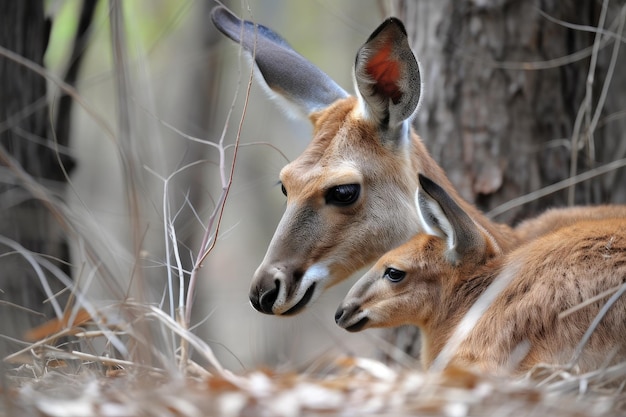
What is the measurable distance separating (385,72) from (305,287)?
140 centimetres

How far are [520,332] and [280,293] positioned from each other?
1.40 meters

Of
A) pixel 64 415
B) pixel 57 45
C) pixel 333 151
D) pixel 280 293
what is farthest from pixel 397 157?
A: pixel 57 45

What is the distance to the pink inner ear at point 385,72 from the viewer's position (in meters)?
4.91

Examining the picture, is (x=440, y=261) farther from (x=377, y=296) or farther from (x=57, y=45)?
(x=57, y=45)

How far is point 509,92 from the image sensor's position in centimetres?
642

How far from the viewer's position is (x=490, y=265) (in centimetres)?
475

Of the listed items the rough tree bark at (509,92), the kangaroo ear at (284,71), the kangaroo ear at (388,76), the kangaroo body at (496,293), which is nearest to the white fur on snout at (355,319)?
the kangaroo body at (496,293)

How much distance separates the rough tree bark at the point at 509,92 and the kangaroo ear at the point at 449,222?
1.79 meters

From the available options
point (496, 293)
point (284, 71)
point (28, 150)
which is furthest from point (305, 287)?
point (28, 150)

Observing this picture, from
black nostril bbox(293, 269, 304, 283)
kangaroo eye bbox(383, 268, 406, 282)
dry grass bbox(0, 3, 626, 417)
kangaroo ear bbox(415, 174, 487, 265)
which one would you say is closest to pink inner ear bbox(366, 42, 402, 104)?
kangaroo ear bbox(415, 174, 487, 265)

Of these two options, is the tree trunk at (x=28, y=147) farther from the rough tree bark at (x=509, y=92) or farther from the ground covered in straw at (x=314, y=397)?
the rough tree bark at (x=509, y=92)

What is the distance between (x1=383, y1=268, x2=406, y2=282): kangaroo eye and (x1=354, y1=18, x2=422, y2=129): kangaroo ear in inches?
41.2

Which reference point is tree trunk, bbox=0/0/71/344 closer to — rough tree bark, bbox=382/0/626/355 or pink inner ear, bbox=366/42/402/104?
pink inner ear, bbox=366/42/402/104

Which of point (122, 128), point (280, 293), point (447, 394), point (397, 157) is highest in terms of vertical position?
point (122, 128)
